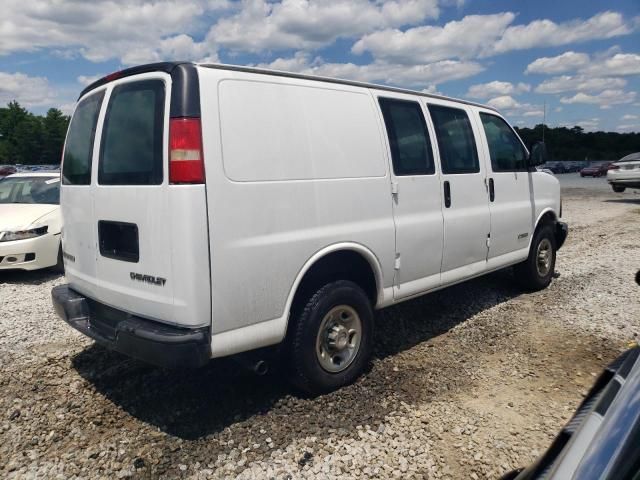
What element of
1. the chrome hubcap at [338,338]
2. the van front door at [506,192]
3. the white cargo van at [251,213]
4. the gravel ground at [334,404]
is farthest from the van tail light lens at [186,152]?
the van front door at [506,192]

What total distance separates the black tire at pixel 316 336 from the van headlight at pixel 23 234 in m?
5.35

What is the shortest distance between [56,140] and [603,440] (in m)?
84.9

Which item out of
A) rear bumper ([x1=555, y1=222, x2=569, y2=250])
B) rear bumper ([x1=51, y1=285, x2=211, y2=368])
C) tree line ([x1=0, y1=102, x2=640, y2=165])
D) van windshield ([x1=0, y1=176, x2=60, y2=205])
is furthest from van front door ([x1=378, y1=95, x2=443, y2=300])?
tree line ([x1=0, y1=102, x2=640, y2=165])

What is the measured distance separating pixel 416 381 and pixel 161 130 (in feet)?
8.61

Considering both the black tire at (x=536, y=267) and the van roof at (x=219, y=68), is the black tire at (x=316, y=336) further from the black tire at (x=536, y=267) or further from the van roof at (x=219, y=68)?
the black tire at (x=536, y=267)

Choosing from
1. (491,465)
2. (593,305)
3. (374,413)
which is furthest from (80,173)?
(593,305)

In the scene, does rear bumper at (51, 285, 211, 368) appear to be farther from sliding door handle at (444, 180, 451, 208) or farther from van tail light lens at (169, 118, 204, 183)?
sliding door handle at (444, 180, 451, 208)

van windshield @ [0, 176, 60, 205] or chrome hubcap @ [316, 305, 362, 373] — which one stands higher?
van windshield @ [0, 176, 60, 205]

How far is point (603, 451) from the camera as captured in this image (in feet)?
4.19

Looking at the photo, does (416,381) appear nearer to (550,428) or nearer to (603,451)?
(550,428)

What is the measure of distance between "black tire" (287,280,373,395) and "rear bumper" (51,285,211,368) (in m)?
0.71

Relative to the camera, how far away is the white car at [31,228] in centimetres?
689

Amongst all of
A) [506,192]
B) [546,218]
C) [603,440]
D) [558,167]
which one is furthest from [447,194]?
[558,167]

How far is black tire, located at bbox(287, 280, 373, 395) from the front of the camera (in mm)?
3369
